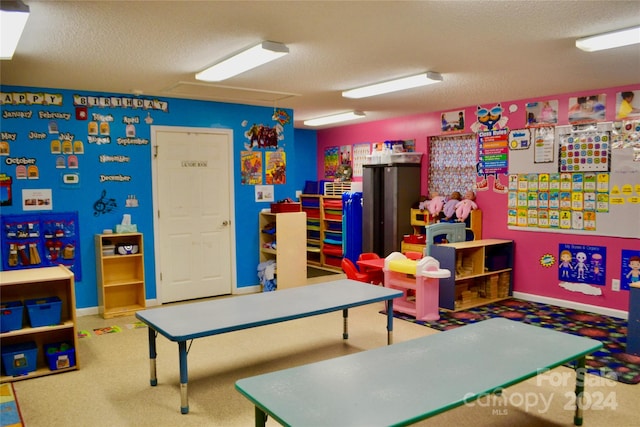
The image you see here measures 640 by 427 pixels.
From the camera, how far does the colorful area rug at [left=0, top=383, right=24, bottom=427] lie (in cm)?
309

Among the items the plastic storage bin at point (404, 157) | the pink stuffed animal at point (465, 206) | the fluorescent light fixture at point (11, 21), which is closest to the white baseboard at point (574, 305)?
the pink stuffed animal at point (465, 206)

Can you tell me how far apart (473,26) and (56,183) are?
4.66 meters

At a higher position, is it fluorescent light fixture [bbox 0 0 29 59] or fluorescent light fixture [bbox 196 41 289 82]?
fluorescent light fixture [bbox 196 41 289 82]

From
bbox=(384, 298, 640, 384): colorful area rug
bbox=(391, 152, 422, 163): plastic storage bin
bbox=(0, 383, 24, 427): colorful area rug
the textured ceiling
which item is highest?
the textured ceiling

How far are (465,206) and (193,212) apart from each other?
3723 millimetres

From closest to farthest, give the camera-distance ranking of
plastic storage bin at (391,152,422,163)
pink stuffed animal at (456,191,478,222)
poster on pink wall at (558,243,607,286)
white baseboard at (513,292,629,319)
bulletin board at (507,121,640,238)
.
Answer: bulletin board at (507,121,640,238), white baseboard at (513,292,629,319), poster on pink wall at (558,243,607,286), pink stuffed animal at (456,191,478,222), plastic storage bin at (391,152,422,163)

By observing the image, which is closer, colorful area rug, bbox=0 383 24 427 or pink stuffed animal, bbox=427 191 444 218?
colorful area rug, bbox=0 383 24 427

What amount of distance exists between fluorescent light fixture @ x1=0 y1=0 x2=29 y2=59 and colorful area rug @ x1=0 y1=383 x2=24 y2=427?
2.55 m

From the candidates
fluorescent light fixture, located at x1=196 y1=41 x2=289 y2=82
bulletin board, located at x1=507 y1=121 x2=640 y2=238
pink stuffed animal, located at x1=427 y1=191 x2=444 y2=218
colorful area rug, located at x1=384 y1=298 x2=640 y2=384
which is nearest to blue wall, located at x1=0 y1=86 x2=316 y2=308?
fluorescent light fixture, located at x1=196 y1=41 x2=289 y2=82

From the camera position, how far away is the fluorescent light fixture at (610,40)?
3371 mm

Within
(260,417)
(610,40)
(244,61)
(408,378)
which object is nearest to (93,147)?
(244,61)

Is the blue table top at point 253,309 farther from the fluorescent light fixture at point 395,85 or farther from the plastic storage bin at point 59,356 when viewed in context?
the fluorescent light fixture at point 395,85

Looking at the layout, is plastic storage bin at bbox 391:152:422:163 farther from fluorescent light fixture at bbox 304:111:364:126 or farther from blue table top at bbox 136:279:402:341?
blue table top at bbox 136:279:402:341

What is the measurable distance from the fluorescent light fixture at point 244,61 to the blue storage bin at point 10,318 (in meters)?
2.61
